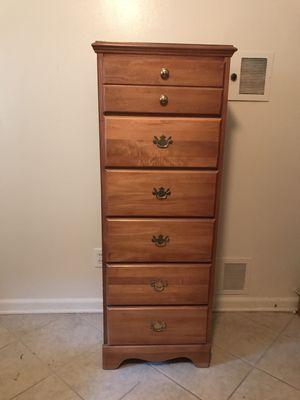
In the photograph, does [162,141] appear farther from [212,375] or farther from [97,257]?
[212,375]

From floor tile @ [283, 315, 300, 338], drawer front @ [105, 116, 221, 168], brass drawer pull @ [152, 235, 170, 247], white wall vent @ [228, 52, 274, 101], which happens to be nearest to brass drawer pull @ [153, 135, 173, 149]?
drawer front @ [105, 116, 221, 168]

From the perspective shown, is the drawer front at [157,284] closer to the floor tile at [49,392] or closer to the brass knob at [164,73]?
the floor tile at [49,392]

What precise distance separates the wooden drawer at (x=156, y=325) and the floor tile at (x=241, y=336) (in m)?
0.26

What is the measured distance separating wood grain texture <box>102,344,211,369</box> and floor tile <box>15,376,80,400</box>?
0.18 m

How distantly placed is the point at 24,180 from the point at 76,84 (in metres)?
0.56

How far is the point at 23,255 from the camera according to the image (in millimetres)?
1719

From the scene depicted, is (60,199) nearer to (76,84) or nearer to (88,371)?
(76,84)

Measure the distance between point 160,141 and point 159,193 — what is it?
0.65 feet

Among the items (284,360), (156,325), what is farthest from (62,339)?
(284,360)

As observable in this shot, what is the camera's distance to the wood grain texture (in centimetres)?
137

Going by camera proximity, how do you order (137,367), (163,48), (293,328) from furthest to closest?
(293,328) → (137,367) → (163,48)

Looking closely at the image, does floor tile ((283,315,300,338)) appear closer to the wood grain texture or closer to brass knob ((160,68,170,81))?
the wood grain texture

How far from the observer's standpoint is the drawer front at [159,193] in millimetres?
1179

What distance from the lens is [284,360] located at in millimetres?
1461
